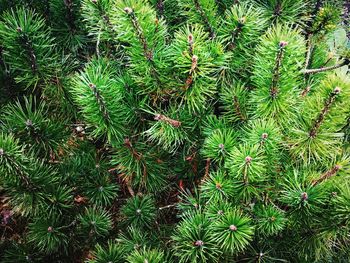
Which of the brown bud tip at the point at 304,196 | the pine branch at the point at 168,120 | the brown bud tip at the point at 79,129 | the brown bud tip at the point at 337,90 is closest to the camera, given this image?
the brown bud tip at the point at 337,90

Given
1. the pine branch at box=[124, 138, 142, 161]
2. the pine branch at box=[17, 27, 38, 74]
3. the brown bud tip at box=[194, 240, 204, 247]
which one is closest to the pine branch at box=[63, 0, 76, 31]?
the pine branch at box=[17, 27, 38, 74]

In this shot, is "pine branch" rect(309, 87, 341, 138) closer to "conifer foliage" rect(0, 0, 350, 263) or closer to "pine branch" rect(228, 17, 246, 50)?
"conifer foliage" rect(0, 0, 350, 263)

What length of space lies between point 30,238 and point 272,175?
80 centimetres

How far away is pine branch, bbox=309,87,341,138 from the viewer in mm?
864

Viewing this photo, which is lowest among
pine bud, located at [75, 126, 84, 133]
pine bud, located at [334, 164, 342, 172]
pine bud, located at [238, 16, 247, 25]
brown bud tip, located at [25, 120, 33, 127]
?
pine bud, located at [75, 126, 84, 133]

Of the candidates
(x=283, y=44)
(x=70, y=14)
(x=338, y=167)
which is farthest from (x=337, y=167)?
(x=70, y=14)

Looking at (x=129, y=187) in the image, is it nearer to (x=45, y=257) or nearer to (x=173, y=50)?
(x=45, y=257)

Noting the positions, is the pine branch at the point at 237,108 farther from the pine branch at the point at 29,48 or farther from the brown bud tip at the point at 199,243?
the pine branch at the point at 29,48

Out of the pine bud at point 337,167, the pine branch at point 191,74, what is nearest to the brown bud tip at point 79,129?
the pine branch at point 191,74

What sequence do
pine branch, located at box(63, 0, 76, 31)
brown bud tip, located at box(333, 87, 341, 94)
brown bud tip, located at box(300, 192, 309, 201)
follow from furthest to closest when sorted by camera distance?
1. pine branch, located at box(63, 0, 76, 31)
2. brown bud tip, located at box(300, 192, 309, 201)
3. brown bud tip, located at box(333, 87, 341, 94)

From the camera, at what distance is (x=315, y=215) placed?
1.02m

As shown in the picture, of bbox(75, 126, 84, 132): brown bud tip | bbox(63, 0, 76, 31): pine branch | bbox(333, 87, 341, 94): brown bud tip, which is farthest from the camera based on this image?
bbox(75, 126, 84, 132): brown bud tip

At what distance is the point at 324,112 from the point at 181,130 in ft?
1.33

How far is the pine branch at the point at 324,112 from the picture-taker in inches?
34.0
